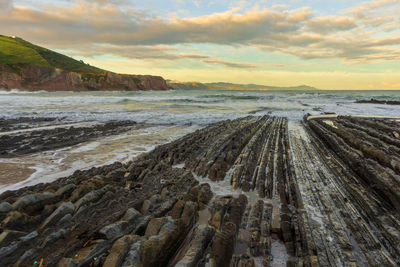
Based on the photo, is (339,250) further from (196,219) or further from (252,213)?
(196,219)

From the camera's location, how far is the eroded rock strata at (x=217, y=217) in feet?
10.6

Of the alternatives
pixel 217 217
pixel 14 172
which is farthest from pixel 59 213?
pixel 14 172

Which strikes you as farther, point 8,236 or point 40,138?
point 40,138

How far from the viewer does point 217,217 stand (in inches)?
170

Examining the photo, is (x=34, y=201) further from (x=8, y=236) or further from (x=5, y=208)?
(x=8, y=236)

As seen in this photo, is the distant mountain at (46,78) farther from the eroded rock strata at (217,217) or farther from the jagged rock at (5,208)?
the eroded rock strata at (217,217)

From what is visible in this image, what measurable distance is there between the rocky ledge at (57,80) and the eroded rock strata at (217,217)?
11705 cm

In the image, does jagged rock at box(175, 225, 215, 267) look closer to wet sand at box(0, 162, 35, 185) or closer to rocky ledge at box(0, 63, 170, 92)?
wet sand at box(0, 162, 35, 185)

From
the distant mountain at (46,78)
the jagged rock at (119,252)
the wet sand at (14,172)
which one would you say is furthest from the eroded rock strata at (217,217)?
the distant mountain at (46,78)

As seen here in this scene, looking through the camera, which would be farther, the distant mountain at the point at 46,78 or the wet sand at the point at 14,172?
the distant mountain at the point at 46,78

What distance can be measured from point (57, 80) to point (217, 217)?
129 meters

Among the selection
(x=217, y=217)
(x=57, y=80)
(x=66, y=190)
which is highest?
(x=57, y=80)

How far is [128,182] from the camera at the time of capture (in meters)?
6.33

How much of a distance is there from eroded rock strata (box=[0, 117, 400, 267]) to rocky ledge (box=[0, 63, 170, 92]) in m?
117
